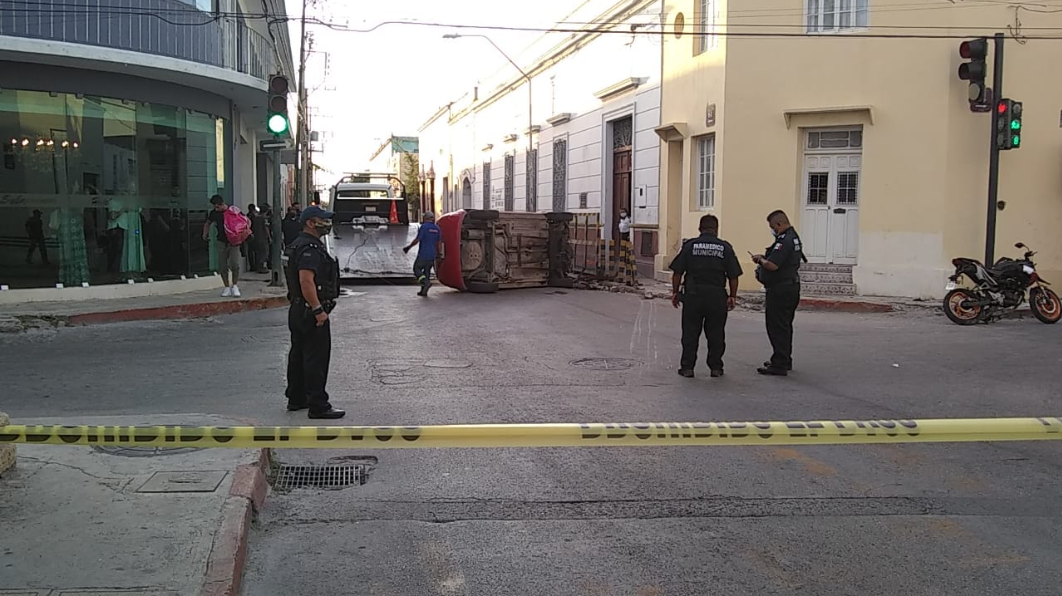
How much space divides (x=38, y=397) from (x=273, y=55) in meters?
24.9

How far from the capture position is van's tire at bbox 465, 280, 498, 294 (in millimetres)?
17969

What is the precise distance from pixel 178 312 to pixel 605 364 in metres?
7.27

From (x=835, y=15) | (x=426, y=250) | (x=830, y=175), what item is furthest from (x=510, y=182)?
(x=835, y=15)

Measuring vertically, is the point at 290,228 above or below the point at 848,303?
above

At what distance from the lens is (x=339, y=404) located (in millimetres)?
7715

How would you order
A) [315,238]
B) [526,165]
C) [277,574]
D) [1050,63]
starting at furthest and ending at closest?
[526,165], [1050,63], [315,238], [277,574]

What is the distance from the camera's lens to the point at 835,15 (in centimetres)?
1686

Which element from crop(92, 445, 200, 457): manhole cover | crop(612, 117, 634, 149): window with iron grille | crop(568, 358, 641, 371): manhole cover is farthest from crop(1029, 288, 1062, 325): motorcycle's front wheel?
crop(92, 445, 200, 457): manhole cover

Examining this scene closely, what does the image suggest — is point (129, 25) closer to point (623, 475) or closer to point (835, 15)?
point (623, 475)

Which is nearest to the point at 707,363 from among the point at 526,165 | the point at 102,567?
the point at 102,567

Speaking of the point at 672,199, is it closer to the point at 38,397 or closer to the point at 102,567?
the point at 38,397

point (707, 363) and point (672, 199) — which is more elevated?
point (672, 199)

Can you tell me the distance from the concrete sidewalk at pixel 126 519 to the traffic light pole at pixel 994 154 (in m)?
13.8

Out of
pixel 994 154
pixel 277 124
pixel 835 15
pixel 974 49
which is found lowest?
pixel 994 154
